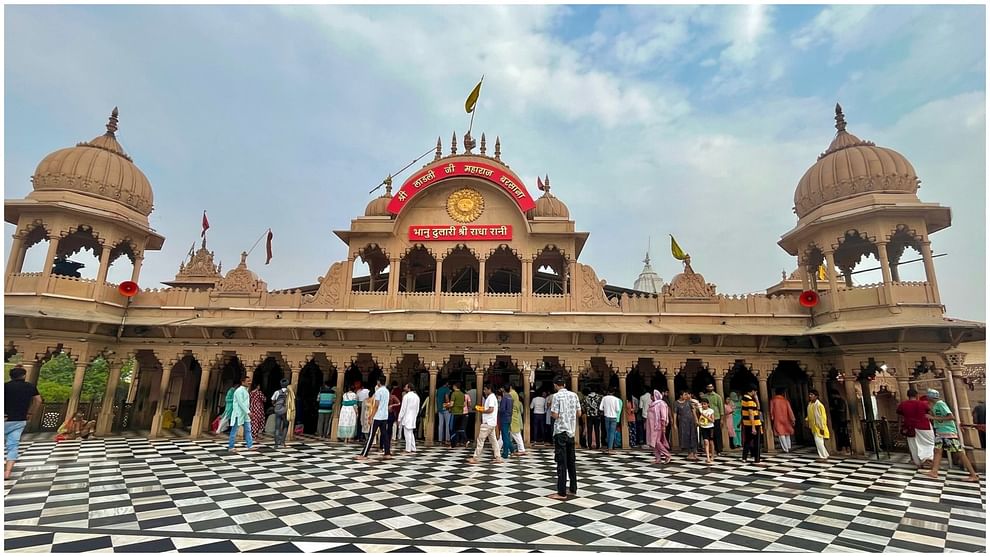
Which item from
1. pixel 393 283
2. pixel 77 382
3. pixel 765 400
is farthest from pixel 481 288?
pixel 77 382

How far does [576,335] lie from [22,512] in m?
10.8

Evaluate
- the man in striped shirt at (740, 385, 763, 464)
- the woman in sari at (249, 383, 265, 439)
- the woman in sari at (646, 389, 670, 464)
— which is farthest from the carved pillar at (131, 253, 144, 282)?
the man in striped shirt at (740, 385, 763, 464)

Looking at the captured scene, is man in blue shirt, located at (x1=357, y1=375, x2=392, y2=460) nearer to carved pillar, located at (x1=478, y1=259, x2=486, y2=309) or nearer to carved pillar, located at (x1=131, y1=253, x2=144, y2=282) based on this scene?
carved pillar, located at (x1=478, y1=259, x2=486, y2=309)

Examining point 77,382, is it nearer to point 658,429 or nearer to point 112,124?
point 112,124

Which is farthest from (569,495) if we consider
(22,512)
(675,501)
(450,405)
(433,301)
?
(433,301)

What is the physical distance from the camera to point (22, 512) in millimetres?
5090

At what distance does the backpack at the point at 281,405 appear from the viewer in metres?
10.5

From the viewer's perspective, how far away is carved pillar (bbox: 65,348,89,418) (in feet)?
39.1

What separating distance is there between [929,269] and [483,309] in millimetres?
11422

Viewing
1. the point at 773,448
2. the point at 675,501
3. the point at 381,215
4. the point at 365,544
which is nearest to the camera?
the point at 365,544

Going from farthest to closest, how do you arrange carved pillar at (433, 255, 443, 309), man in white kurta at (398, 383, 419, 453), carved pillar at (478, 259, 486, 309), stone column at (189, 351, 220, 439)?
carved pillar at (433, 255, 443, 309)
carved pillar at (478, 259, 486, 309)
stone column at (189, 351, 220, 439)
man in white kurta at (398, 383, 419, 453)

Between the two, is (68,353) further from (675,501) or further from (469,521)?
(675,501)

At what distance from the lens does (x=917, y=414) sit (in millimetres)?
8727

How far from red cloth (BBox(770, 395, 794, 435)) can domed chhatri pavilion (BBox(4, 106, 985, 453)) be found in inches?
34.2
